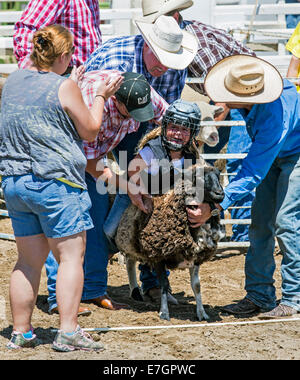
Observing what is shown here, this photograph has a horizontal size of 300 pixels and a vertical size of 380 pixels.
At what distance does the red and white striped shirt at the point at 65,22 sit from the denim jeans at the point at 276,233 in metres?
1.86

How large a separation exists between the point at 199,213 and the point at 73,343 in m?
1.25

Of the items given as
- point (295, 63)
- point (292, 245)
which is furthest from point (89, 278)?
point (295, 63)

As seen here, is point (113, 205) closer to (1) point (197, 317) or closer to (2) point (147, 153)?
(2) point (147, 153)

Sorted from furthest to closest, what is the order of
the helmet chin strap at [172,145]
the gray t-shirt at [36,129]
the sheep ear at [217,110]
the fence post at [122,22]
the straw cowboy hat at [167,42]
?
the fence post at [122,22] < the sheep ear at [217,110] < the straw cowboy hat at [167,42] < the helmet chin strap at [172,145] < the gray t-shirt at [36,129]

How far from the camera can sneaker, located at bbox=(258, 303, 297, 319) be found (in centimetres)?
486

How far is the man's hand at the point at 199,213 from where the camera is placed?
4625 millimetres

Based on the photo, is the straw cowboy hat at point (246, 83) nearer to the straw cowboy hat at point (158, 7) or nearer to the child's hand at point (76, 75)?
the child's hand at point (76, 75)

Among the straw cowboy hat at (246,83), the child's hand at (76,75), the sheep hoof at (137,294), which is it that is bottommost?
the sheep hoof at (137,294)

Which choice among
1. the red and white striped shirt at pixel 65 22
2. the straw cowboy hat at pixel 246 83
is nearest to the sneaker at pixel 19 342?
the straw cowboy hat at pixel 246 83

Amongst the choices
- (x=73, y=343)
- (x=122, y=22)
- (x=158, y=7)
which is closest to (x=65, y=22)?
(x=158, y=7)

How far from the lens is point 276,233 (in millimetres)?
4918

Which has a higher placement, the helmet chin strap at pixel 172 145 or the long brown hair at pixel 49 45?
the long brown hair at pixel 49 45

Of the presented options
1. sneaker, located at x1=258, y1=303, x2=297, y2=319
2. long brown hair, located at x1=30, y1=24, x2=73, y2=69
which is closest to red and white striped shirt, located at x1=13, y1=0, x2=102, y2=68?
long brown hair, located at x1=30, y1=24, x2=73, y2=69

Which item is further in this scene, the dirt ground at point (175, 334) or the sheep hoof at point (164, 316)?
the sheep hoof at point (164, 316)
